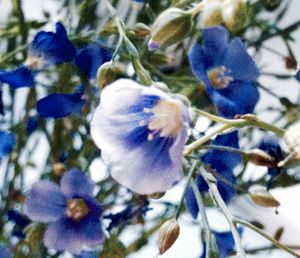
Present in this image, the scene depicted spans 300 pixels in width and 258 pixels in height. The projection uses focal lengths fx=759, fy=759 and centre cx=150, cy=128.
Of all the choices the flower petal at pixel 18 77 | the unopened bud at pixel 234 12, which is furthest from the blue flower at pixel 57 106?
the unopened bud at pixel 234 12

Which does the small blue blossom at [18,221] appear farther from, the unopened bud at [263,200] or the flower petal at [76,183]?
the unopened bud at [263,200]

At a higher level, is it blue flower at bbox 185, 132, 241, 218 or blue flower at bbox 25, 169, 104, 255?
blue flower at bbox 185, 132, 241, 218

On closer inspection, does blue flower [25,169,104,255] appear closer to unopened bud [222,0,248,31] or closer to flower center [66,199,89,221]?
flower center [66,199,89,221]

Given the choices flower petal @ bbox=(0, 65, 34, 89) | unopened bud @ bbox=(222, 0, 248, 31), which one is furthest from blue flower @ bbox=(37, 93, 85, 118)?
unopened bud @ bbox=(222, 0, 248, 31)

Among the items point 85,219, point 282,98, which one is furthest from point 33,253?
point 282,98

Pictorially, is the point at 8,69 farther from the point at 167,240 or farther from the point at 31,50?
the point at 167,240

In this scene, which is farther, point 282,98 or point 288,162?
point 282,98
